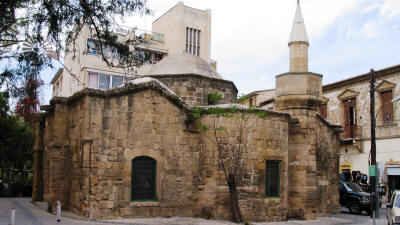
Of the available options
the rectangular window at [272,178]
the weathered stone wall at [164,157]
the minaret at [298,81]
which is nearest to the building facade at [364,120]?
the minaret at [298,81]

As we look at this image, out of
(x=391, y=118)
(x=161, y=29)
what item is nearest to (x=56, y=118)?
(x=391, y=118)

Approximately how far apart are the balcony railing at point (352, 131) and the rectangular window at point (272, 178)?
14645mm

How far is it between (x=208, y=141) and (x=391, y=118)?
51.7 feet

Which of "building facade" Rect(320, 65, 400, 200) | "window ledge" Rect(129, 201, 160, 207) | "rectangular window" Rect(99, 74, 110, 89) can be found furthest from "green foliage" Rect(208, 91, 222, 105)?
"rectangular window" Rect(99, 74, 110, 89)

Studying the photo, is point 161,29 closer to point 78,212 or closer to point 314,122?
point 314,122

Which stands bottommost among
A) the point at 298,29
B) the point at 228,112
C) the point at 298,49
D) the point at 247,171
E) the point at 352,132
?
the point at 247,171

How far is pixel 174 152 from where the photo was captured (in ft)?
49.7

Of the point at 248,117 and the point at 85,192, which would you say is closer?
the point at 85,192

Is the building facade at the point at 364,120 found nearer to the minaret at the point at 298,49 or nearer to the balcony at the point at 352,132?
the balcony at the point at 352,132

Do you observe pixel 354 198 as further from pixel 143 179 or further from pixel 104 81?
pixel 104 81

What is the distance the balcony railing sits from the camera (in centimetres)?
2858

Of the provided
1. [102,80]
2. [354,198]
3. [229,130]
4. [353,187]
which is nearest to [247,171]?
[229,130]

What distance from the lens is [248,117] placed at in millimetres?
15344

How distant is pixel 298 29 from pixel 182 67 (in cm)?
498
